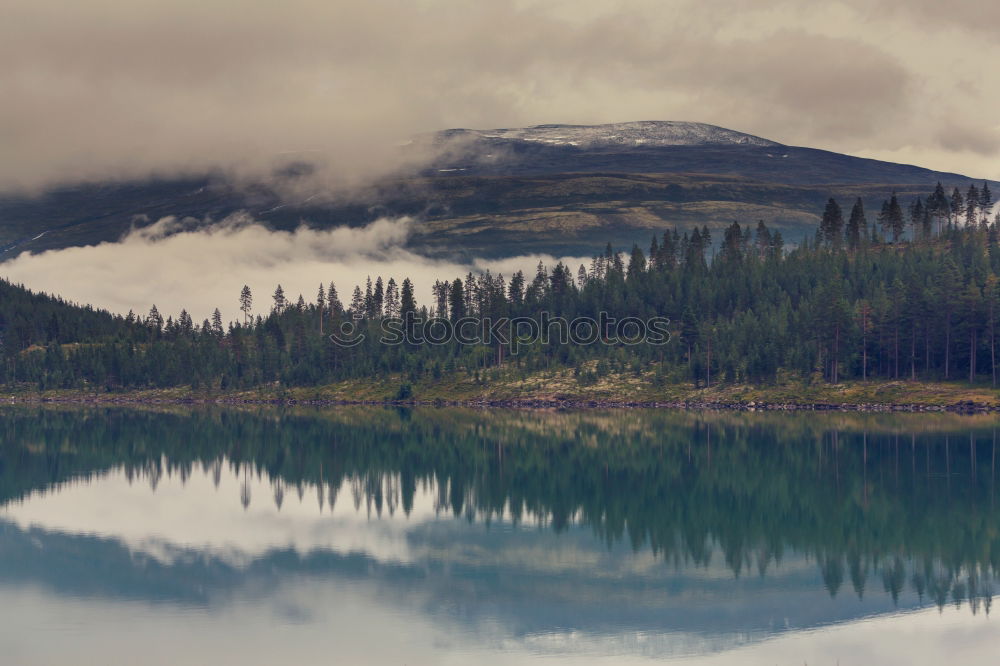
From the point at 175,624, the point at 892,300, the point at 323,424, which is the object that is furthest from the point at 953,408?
the point at 175,624

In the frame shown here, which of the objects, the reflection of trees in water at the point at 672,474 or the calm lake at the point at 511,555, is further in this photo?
the reflection of trees in water at the point at 672,474

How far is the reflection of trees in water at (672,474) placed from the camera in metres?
53.9

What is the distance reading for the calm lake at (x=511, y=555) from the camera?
38.2m

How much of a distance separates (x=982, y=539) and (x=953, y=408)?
111478 mm

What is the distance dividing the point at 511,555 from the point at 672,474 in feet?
115

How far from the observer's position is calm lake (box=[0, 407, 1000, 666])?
125ft

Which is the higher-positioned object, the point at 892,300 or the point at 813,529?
the point at 892,300

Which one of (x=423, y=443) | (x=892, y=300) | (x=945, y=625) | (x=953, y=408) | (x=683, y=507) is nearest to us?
(x=945, y=625)

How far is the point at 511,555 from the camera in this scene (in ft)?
179

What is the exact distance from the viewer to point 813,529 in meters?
59.7

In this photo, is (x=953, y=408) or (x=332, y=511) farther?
(x=953, y=408)

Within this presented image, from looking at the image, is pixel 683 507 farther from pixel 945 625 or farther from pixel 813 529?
pixel 945 625

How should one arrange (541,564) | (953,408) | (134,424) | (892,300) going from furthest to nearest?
(892,300), (134,424), (953,408), (541,564)

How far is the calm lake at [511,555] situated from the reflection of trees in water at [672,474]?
1.20 ft
